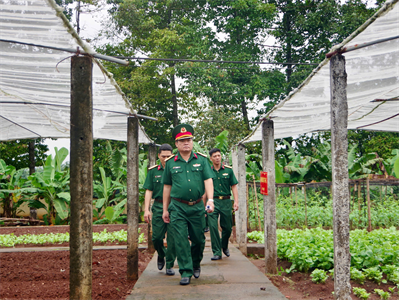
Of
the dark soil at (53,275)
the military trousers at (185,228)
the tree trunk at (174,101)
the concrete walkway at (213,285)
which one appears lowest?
the dark soil at (53,275)

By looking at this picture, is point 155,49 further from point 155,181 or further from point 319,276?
point 319,276

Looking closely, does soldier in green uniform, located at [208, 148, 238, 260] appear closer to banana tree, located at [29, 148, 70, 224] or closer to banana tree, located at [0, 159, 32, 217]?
banana tree, located at [29, 148, 70, 224]

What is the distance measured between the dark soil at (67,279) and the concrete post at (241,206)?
26.2 inches

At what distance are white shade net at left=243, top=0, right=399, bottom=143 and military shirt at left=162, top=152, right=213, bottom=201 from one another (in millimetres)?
1469

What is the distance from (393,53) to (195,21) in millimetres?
22200

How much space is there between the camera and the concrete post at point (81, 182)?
3.82 metres

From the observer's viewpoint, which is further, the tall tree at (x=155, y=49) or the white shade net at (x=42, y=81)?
the tall tree at (x=155, y=49)

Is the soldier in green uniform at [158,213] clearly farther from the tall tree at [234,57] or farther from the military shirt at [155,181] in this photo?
the tall tree at [234,57]

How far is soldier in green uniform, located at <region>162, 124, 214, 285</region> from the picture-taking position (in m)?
5.44

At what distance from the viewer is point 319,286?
227 inches

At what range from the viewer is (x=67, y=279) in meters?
6.12

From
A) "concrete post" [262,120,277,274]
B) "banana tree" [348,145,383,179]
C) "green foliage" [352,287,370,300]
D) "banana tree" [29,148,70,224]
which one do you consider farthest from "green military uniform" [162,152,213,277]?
"banana tree" [348,145,383,179]

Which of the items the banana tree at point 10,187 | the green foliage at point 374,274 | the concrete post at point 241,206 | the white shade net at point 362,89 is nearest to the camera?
the white shade net at point 362,89

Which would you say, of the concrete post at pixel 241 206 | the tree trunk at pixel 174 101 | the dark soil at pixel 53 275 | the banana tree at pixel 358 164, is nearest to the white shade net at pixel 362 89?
the concrete post at pixel 241 206
